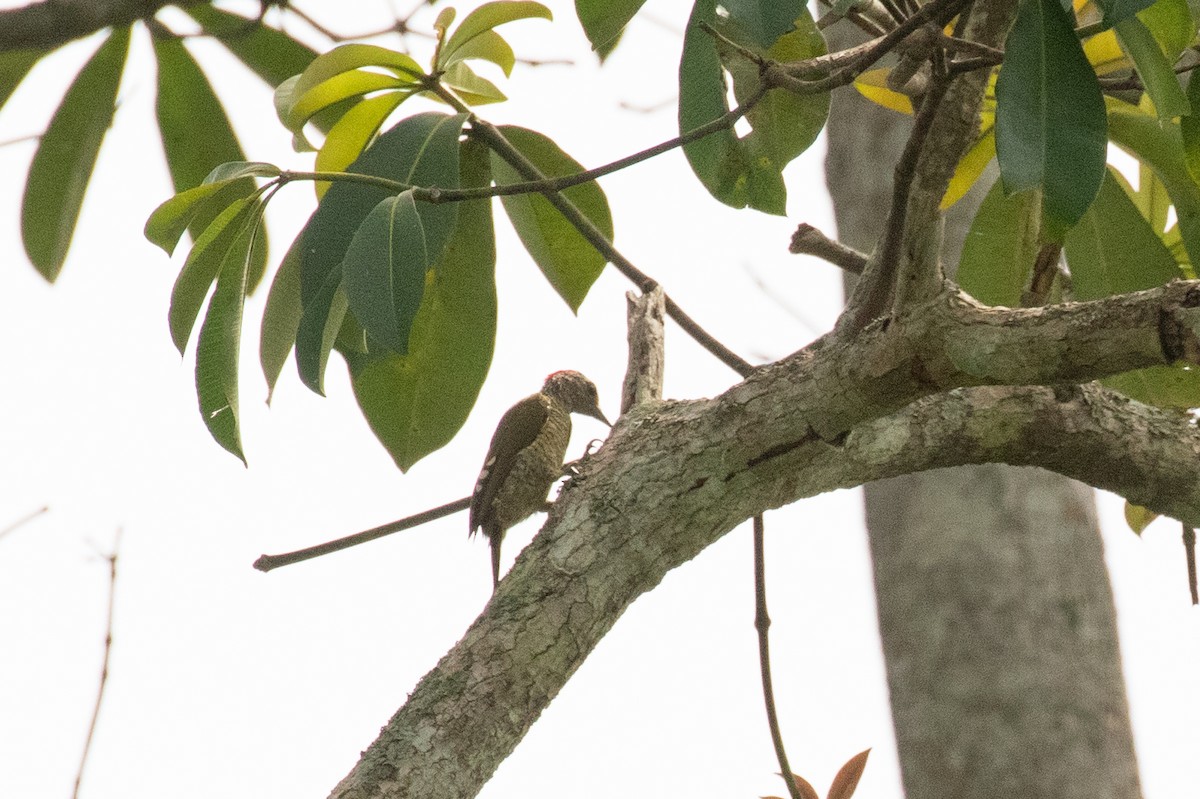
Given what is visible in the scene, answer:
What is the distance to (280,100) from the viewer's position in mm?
2127

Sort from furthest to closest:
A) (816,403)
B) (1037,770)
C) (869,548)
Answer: (869,548), (1037,770), (816,403)

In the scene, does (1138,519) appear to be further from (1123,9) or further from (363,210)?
(363,210)

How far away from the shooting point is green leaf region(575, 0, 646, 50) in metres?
1.66

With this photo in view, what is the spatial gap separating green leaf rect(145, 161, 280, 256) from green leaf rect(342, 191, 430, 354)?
8.1 inches

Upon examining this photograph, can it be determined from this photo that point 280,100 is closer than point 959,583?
Yes

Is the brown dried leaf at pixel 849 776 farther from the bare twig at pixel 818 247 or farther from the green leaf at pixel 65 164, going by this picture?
the green leaf at pixel 65 164

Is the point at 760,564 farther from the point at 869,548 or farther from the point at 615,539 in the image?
the point at 869,548

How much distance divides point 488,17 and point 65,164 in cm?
97

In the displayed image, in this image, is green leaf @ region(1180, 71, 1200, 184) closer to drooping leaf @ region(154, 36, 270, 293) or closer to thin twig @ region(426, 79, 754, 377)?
thin twig @ region(426, 79, 754, 377)

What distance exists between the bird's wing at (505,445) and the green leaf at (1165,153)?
48.6 inches

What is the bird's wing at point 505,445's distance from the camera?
7.95ft

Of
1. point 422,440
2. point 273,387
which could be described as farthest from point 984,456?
point 273,387

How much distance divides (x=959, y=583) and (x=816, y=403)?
1927 millimetres

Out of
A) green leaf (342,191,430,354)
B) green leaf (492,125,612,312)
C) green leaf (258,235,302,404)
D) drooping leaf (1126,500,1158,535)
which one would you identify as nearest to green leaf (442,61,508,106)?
green leaf (492,125,612,312)
